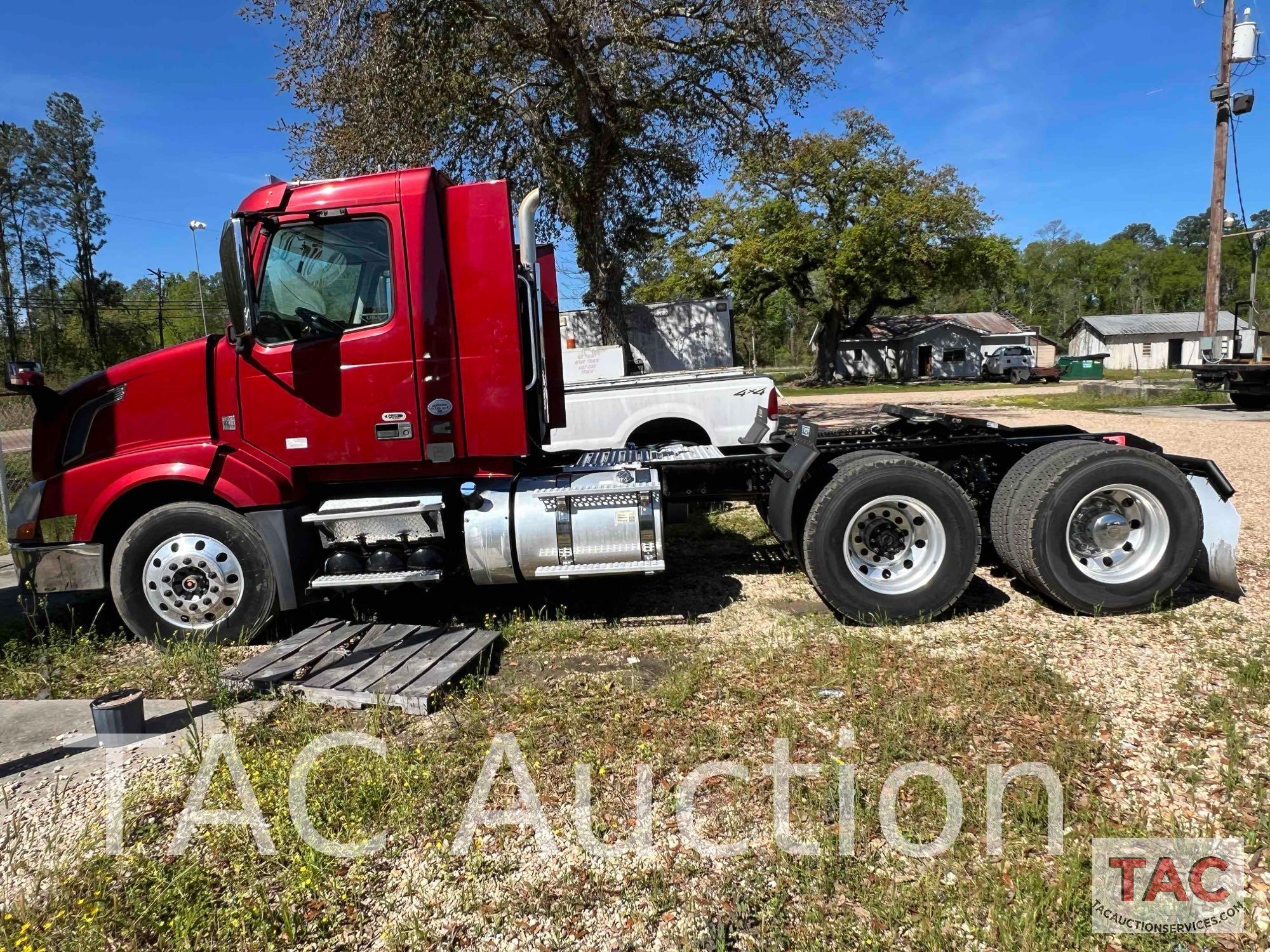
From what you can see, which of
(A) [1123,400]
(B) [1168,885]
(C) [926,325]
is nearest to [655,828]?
(B) [1168,885]

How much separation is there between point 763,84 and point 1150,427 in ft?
33.4

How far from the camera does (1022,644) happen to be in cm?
446

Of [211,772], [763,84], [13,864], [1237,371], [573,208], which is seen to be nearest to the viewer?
[13,864]

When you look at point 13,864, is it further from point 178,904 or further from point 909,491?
point 909,491

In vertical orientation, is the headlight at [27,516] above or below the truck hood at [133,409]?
below

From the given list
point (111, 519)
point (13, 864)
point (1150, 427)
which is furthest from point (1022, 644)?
point (1150, 427)

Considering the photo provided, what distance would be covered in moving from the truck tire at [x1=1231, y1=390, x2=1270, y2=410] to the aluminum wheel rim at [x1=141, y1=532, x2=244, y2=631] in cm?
2162

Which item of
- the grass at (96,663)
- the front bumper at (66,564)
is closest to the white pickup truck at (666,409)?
the grass at (96,663)

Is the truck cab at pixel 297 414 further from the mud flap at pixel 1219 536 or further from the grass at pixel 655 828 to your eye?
the mud flap at pixel 1219 536

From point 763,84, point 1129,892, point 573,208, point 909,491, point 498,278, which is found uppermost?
point 763,84

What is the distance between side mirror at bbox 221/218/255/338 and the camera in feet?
14.3

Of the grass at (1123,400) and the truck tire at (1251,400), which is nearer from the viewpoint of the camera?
the truck tire at (1251,400)

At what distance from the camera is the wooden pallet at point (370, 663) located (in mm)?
3969

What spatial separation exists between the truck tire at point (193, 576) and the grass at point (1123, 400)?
20633 millimetres
